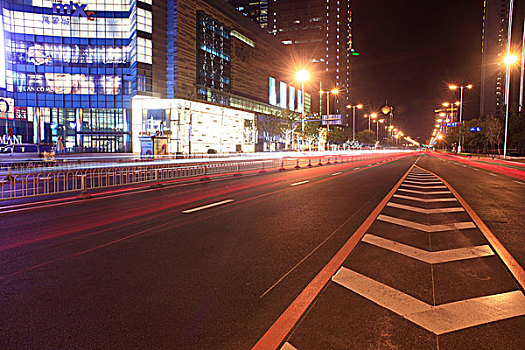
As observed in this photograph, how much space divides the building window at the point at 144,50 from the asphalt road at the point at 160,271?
179ft

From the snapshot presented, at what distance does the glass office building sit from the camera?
60.4 m

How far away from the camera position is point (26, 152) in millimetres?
29328

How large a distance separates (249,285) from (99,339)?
5.78 ft

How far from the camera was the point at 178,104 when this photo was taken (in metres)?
60.7

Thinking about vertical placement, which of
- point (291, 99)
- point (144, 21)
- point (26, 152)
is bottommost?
point (26, 152)

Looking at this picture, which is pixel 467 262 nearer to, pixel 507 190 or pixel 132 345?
pixel 132 345

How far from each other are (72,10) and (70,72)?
10731mm

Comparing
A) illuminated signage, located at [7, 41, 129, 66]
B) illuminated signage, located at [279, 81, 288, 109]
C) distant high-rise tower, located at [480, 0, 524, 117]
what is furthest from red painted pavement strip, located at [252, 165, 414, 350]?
distant high-rise tower, located at [480, 0, 524, 117]

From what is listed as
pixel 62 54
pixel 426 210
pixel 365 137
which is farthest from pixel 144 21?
pixel 365 137

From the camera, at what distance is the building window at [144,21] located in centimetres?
5725

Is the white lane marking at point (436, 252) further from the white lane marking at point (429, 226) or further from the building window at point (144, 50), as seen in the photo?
the building window at point (144, 50)

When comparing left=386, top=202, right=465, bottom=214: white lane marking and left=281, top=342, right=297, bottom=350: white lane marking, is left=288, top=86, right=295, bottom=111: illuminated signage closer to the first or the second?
left=386, top=202, right=465, bottom=214: white lane marking

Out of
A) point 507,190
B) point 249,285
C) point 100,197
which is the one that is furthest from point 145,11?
point 249,285

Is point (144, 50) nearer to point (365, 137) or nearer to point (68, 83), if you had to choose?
point (68, 83)
